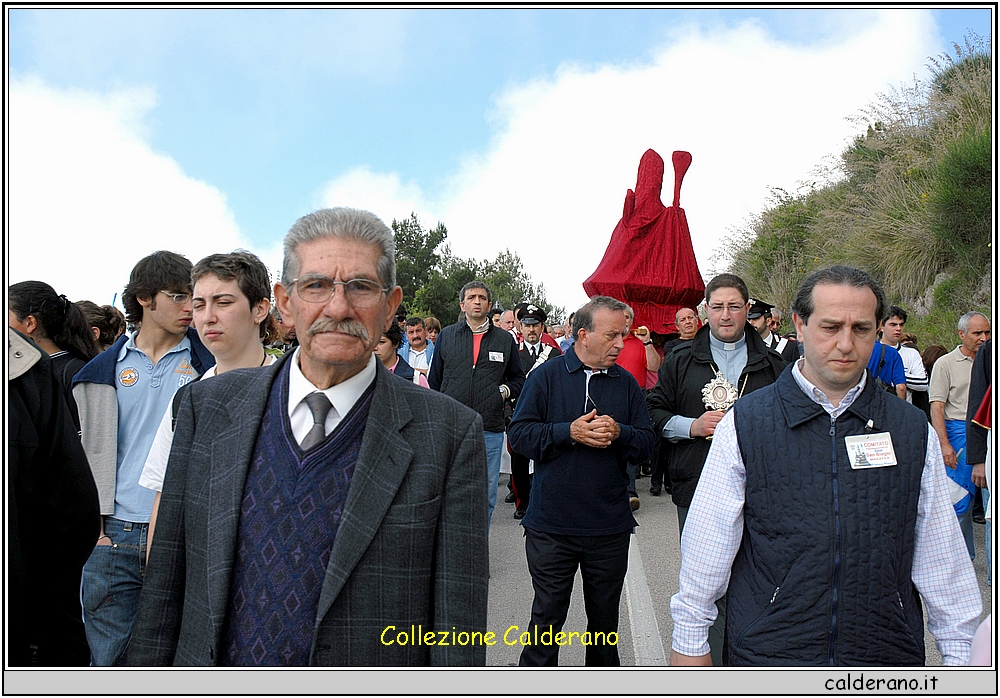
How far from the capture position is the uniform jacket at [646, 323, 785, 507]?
4.24 metres

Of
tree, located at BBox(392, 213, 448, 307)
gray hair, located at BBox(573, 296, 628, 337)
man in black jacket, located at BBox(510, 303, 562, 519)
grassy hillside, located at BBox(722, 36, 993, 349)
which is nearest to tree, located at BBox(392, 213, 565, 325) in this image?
tree, located at BBox(392, 213, 448, 307)

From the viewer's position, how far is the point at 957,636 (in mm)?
2430

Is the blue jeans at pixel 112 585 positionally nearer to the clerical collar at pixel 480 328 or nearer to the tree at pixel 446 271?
the clerical collar at pixel 480 328

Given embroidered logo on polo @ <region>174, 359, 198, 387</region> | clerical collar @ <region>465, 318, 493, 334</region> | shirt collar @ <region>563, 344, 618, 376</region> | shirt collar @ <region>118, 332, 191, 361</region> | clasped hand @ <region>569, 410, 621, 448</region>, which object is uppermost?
clerical collar @ <region>465, 318, 493, 334</region>

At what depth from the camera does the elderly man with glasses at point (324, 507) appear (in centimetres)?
191

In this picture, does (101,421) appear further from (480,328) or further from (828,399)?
(480,328)

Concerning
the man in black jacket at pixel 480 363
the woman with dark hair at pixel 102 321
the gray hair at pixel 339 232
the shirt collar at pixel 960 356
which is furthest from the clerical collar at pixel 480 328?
the gray hair at pixel 339 232

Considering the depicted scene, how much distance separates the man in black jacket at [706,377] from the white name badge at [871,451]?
1.61m

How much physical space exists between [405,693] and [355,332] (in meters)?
0.98

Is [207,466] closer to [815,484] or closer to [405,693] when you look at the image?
[405,693]

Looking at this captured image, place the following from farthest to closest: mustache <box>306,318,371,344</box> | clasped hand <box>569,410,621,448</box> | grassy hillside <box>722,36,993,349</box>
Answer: grassy hillside <box>722,36,993,349</box>
clasped hand <box>569,410,621,448</box>
mustache <box>306,318,371,344</box>

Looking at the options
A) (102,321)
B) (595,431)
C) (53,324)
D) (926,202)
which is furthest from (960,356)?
(926,202)

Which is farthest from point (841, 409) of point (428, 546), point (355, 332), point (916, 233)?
point (916, 233)

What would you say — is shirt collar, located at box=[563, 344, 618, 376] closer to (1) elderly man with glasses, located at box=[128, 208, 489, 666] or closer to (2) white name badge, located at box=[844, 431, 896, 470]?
(2) white name badge, located at box=[844, 431, 896, 470]
